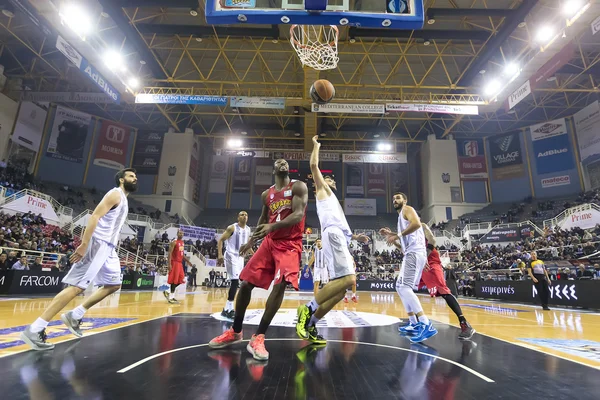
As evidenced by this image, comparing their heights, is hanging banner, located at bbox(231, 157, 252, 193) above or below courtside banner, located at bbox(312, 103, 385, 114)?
above

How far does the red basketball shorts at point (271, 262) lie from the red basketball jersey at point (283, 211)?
63mm

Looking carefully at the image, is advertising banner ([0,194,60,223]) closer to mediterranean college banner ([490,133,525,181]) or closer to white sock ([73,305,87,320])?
white sock ([73,305,87,320])

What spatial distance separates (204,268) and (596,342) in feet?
71.7

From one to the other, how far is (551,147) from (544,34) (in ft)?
54.8

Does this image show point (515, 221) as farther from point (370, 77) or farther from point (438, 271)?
point (438, 271)

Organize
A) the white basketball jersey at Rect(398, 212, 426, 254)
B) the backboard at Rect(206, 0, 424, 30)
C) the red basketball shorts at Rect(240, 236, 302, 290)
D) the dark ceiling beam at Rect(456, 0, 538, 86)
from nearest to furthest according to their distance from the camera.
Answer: the red basketball shorts at Rect(240, 236, 302, 290)
the white basketball jersey at Rect(398, 212, 426, 254)
the backboard at Rect(206, 0, 424, 30)
the dark ceiling beam at Rect(456, 0, 538, 86)

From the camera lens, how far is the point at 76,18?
12.0 metres

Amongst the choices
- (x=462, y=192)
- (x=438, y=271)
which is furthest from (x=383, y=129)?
(x=438, y=271)

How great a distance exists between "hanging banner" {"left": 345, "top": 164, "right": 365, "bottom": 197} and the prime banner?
20822mm

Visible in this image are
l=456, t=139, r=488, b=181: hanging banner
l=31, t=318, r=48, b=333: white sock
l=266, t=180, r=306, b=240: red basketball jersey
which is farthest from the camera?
l=456, t=139, r=488, b=181: hanging banner

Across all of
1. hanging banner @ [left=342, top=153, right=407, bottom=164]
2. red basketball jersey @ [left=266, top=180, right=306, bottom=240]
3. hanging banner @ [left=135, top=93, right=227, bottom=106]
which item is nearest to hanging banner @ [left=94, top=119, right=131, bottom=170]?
hanging banner @ [left=135, top=93, right=227, bottom=106]

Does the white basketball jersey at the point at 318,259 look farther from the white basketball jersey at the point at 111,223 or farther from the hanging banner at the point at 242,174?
the hanging banner at the point at 242,174

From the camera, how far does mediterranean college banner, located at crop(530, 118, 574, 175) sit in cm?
2548

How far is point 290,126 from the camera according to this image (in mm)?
27000
